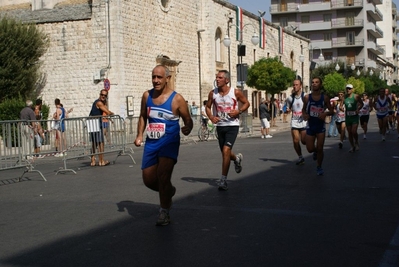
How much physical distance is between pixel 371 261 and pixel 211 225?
2.08 m

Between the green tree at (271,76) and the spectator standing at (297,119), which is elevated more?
the green tree at (271,76)

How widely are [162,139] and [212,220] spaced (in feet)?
3.58

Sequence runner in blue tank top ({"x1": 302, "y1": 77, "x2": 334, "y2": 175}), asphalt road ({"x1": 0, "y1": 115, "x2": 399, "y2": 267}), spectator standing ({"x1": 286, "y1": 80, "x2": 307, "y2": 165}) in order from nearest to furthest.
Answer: asphalt road ({"x1": 0, "y1": 115, "x2": 399, "y2": 267}) → runner in blue tank top ({"x1": 302, "y1": 77, "x2": 334, "y2": 175}) → spectator standing ({"x1": 286, "y1": 80, "x2": 307, "y2": 165})

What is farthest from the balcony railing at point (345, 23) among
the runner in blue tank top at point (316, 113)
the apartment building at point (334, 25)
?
the runner in blue tank top at point (316, 113)

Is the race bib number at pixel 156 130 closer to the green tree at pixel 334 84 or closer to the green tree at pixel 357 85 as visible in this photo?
the green tree at pixel 334 84

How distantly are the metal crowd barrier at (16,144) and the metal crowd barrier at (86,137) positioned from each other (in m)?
1.04

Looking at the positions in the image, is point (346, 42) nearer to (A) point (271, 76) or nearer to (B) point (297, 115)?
(A) point (271, 76)

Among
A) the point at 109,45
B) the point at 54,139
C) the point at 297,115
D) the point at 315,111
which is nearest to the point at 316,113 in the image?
the point at 315,111

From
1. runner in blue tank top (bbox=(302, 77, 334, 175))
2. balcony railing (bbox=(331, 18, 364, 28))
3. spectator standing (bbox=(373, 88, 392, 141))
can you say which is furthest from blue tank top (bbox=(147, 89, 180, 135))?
balcony railing (bbox=(331, 18, 364, 28))

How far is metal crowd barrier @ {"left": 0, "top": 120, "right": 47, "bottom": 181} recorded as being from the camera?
11945mm

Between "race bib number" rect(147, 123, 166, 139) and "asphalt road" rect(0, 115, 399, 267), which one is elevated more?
"race bib number" rect(147, 123, 166, 139)

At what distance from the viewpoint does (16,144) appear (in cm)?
1223

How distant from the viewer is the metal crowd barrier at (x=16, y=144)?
39.2 feet

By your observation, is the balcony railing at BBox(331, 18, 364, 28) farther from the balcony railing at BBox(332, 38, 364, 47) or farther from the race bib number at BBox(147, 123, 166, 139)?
the race bib number at BBox(147, 123, 166, 139)
